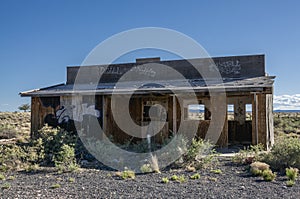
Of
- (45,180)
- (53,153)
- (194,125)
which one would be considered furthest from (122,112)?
(45,180)

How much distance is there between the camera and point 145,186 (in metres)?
6.96

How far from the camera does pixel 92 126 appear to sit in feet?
43.9

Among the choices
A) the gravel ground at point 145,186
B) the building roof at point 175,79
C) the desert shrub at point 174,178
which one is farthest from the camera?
the building roof at point 175,79

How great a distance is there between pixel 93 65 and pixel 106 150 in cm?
694

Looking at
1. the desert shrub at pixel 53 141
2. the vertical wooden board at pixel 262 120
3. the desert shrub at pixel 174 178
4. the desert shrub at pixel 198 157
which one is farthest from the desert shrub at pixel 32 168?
the vertical wooden board at pixel 262 120

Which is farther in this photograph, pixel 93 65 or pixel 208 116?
pixel 93 65

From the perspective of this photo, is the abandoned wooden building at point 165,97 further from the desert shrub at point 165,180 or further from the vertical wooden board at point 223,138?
the desert shrub at point 165,180

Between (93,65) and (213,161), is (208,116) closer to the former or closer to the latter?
(213,161)

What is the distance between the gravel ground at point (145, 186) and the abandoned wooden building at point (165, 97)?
13.9 ft

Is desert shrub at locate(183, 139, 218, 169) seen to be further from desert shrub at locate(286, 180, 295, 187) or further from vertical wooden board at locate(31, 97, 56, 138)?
vertical wooden board at locate(31, 97, 56, 138)

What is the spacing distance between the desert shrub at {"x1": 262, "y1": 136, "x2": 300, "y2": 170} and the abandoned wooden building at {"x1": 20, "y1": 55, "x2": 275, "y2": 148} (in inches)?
119


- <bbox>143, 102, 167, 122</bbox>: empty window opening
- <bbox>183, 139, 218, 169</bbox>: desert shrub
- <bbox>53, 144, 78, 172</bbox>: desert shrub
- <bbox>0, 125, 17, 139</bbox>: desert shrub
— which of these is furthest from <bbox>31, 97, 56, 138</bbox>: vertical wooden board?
<bbox>183, 139, 218, 169</bbox>: desert shrub

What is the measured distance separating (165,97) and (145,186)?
25.4 ft

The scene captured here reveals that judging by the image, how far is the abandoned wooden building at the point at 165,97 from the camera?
40.6ft
